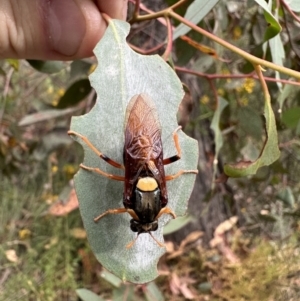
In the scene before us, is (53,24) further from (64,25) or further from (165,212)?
(165,212)

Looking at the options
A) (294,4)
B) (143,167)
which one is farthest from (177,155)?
(294,4)

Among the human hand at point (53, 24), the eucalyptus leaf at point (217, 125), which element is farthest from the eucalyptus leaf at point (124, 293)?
the human hand at point (53, 24)

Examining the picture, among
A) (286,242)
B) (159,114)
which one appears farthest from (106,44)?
(286,242)

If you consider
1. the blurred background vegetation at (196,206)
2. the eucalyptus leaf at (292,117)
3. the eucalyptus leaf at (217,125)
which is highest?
the eucalyptus leaf at (292,117)

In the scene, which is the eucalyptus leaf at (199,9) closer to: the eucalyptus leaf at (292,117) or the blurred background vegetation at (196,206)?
the eucalyptus leaf at (292,117)

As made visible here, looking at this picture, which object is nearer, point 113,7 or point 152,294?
point 113,7

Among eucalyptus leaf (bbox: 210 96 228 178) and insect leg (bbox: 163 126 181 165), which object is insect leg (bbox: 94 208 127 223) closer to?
insect leg (bbox: 163 126 181 165)
